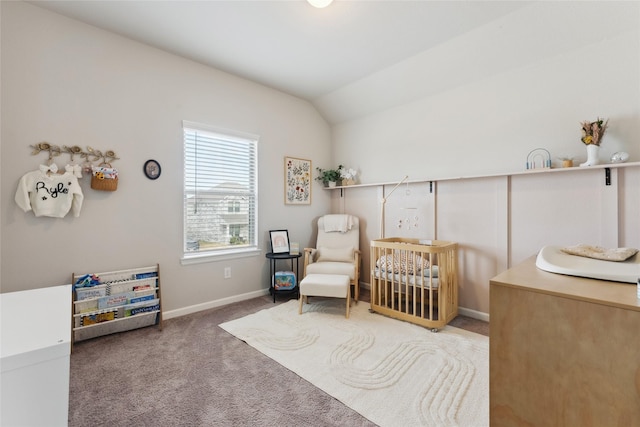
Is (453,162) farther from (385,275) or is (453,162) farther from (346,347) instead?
(346,347)

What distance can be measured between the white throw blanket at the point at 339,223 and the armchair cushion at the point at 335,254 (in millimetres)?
256

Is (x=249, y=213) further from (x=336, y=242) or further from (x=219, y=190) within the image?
(x=336, y=242)

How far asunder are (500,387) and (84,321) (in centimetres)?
284

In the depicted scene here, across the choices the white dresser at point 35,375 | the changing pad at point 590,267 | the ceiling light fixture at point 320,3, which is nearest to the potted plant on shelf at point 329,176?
the ceiling light fixture at point 320,3

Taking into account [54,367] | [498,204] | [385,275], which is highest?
[498,204]

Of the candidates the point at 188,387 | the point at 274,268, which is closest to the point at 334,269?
the point at 274,268

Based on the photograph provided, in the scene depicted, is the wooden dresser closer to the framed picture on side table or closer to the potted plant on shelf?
the framed picture on side table

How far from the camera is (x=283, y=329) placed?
249 centimetres

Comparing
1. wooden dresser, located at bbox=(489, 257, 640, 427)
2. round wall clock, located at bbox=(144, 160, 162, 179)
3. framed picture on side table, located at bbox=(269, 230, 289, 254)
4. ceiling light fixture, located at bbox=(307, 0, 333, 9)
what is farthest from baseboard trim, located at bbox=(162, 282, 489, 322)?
ceiling light fixture, located at bbox=(307, 0, 333, 9)

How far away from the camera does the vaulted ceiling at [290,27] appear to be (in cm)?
211

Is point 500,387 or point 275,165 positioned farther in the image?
point 275,165

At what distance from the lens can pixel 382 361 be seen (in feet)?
6.44

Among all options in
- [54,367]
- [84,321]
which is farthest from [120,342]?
[54,367]

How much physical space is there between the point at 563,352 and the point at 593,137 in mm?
2044
